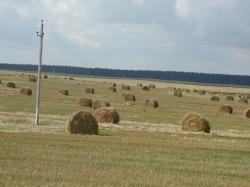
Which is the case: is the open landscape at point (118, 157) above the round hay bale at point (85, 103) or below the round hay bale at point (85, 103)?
above

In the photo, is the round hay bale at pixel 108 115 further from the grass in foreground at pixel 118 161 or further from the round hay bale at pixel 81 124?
the grass in foreground at pixel 118 161

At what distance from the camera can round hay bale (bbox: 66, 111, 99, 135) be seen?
33.7 metres

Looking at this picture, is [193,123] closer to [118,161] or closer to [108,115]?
[108,115]

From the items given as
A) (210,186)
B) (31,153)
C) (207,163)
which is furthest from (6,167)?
(207,163)

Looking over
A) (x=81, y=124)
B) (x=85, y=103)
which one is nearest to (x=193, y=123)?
(x=81, y=124)

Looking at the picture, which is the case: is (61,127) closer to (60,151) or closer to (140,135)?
(140,135)

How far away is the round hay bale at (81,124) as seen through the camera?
33.7m

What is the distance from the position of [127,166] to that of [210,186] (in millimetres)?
4012

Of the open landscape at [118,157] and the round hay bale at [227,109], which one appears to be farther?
the round hay bale at [227,109]

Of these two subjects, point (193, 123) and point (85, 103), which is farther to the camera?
point (85, 103)

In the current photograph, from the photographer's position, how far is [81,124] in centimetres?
3388

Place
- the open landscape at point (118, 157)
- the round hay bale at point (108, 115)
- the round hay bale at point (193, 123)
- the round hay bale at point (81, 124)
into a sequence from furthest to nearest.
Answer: the round hay bale at point (108, 115) → the round hay bale at point (193, 123) → the round hay bale at point (81, 124) → the open landscape at point (118, 157)

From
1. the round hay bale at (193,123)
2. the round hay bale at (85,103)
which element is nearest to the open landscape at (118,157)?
the round hay bale at (193,123)

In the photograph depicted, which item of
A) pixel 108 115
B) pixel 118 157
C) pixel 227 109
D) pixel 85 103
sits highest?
pixel 118 157
